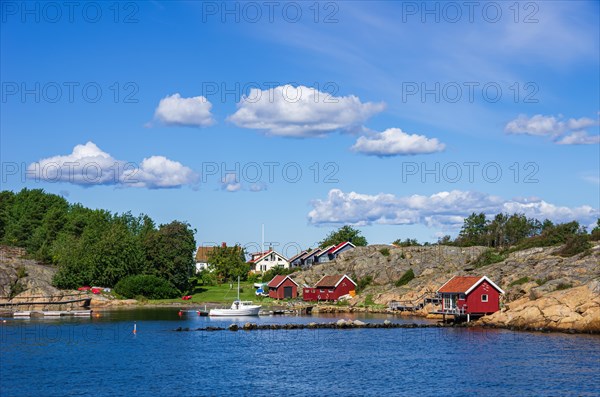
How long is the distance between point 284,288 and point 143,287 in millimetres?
26451

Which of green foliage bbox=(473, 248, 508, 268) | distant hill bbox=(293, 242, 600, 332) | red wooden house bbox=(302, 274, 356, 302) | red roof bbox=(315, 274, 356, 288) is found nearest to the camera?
distant hill bbox=(293, 242, 600, 332)

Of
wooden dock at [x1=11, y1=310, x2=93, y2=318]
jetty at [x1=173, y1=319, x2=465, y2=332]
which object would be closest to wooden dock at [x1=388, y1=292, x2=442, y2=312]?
jetty at [x1=173, y1=319, x2=465, y2=332]

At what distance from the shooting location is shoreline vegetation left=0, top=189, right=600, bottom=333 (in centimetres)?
Answer: 8862

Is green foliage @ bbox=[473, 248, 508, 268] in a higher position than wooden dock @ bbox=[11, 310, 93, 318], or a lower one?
higher

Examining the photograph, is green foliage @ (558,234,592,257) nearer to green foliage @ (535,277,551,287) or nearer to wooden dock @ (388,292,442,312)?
green foliage @ (535,277,551,287)

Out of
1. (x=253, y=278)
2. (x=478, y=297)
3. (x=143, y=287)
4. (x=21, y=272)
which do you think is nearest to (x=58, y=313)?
(x=21, y=272)

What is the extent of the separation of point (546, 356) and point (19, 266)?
102 metres

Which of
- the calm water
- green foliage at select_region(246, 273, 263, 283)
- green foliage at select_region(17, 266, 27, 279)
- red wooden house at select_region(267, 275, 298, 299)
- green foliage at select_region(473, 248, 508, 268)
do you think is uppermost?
green foliage at select_region(473, 248, 508, 268)

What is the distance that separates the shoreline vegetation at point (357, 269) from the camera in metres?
88.6

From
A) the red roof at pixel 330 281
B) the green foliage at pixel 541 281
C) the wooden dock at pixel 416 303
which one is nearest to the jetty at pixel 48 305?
the red roof at pixel 330 281

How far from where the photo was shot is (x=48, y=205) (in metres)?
198

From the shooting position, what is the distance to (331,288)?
125500mm

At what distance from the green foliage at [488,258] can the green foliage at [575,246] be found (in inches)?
531

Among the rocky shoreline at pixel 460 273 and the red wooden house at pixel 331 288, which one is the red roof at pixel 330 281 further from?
the rocky shoreline at pixel 460 273
